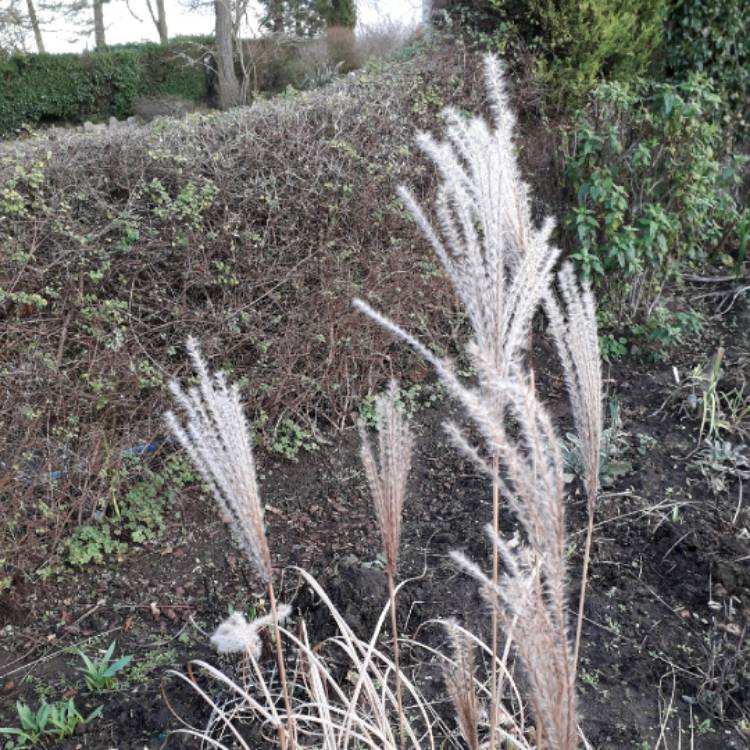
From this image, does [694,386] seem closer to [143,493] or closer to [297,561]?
[297,561]

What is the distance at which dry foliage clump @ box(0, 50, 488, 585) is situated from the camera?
10.1 feet

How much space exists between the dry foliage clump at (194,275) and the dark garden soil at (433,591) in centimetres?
35

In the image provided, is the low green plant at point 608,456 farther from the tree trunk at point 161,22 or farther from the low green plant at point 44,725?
the tree trunk at point 161,22

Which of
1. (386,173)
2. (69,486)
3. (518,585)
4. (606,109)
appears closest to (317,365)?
(386,173)

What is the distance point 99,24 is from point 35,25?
1410 millimetres

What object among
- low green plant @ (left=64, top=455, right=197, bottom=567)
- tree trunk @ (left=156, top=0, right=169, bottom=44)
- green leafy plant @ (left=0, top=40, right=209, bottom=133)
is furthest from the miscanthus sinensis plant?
tree trunk @ (left=156, top=0, right=169, bottom=44)

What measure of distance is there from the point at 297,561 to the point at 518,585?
2.43 metres

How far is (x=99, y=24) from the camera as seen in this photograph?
53.9ft

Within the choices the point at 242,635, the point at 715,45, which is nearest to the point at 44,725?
the point at 242,635

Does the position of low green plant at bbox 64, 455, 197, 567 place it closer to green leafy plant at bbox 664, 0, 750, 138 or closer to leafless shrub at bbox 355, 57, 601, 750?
leafless shrub at bbox 355, 57, 601, 750

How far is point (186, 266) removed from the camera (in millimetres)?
3521

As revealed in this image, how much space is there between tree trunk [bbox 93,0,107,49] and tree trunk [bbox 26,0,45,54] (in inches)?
45.7

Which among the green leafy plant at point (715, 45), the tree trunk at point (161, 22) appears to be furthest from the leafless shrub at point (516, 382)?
the tree trunk at point (161, 22)

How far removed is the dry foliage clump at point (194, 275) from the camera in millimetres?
3070
